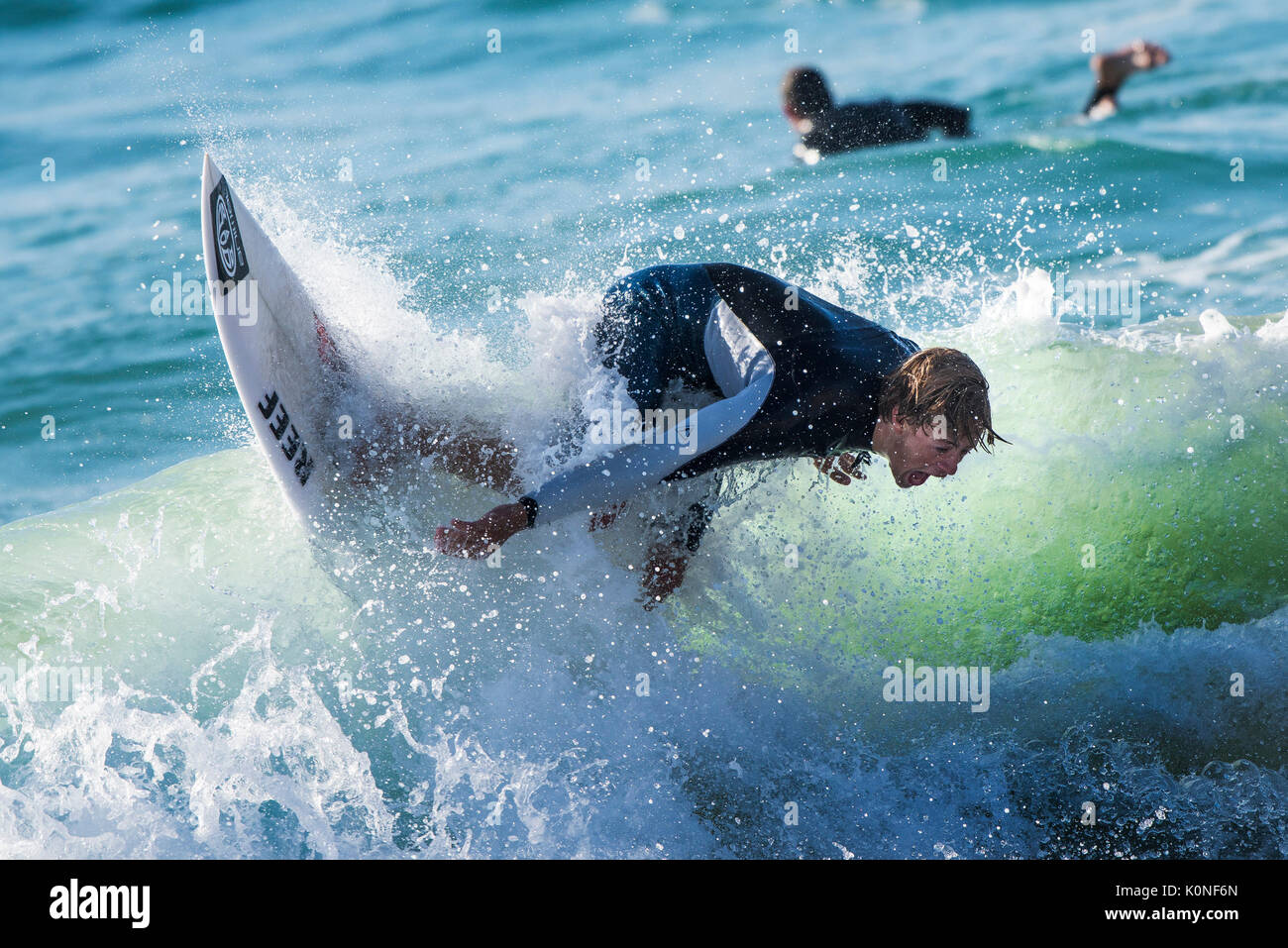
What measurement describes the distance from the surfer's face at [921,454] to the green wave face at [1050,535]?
735mm

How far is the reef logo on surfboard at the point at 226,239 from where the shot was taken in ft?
11.1

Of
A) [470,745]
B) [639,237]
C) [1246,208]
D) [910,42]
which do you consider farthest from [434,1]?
[470,745]

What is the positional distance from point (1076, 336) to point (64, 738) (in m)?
3.72

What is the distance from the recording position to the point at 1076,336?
4.42 meters

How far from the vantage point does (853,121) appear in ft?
24.2

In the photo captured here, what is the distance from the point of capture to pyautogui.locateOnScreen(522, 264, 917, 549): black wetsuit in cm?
306

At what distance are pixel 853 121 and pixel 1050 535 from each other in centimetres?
416

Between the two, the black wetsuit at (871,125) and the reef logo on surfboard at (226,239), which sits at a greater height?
the black wetsuit at (871,125)
